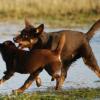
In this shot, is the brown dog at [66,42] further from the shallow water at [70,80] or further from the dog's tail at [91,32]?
the shallow water at [70,80]

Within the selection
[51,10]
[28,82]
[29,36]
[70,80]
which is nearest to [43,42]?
[29,36]

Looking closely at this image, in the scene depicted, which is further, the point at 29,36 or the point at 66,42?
the point at 66,42

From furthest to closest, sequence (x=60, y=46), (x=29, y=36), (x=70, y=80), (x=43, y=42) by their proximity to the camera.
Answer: (x=70, y=80)
(x=43, y=42)
(x=29, y=36)
(x=60, y=46)

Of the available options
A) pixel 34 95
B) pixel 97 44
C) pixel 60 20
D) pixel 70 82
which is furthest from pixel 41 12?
pixel 34 95

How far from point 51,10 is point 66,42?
56.1ft

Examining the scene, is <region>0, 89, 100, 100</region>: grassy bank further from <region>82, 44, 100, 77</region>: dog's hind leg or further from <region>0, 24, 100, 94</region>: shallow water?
<region>82, 44, 100, 77</region>: dog's hind leg

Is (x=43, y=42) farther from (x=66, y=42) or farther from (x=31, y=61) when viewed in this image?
(x=31, y=61)

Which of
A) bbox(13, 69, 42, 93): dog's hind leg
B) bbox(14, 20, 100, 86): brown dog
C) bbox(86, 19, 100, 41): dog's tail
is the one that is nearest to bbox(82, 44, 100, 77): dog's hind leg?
bbox(14, 20, 100, 86): brown dog

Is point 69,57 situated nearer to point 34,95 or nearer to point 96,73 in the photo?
point 96,73

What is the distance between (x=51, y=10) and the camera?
2933 centimetres

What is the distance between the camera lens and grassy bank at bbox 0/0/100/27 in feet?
91.8

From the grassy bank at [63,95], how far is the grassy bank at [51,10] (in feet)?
51.2

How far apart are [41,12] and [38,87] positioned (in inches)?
659

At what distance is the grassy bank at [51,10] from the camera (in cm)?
2798
